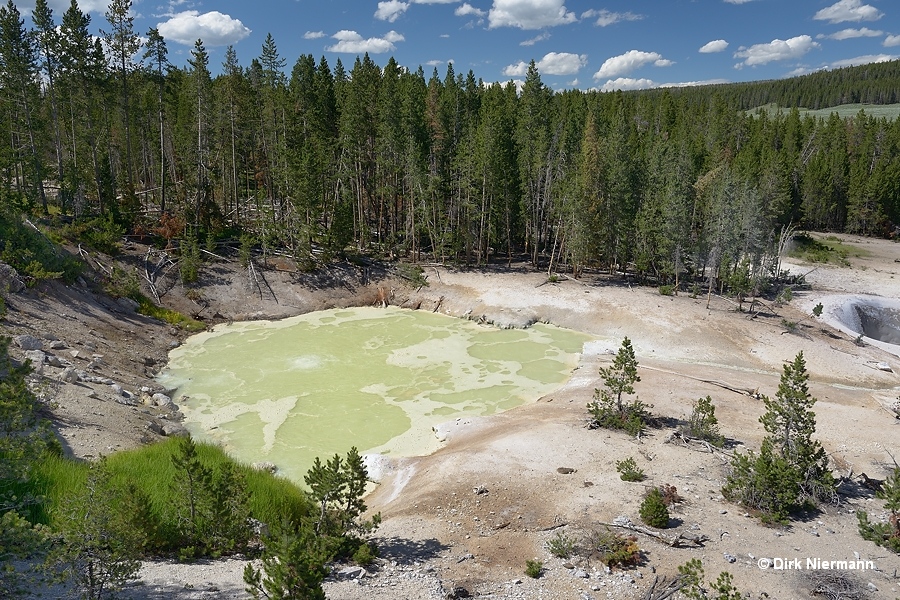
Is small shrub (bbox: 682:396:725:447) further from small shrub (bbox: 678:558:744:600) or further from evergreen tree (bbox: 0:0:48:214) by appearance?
evergreen tree (bbox: 0:0:48:214)

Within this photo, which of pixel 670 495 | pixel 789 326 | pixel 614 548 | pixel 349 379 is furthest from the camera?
pixel 789 326

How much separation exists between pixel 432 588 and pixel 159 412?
1535 cm

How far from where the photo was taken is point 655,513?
38.6 ft

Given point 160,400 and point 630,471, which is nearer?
point 630,471

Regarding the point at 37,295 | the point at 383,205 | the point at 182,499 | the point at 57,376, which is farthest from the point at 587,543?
the point at 383,205

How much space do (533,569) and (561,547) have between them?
97 centimetres

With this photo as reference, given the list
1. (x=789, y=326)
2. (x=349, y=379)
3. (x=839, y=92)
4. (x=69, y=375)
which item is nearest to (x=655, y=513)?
(x=349, y=379)

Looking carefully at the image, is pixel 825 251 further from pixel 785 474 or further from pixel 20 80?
pixel 20 80

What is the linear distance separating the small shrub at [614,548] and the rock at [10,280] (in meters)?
26.9

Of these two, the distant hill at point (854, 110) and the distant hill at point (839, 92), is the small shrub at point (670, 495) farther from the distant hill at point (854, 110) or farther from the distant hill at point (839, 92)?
the distant hill at point (839, 92)

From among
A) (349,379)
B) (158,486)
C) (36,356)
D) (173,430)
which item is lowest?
(349,379)

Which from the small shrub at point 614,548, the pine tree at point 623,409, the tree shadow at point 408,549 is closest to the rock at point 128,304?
the tree shadow at point 408,549

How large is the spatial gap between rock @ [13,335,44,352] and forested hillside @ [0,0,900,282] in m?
12.2

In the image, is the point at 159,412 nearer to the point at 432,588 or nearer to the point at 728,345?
the point at 432,588
